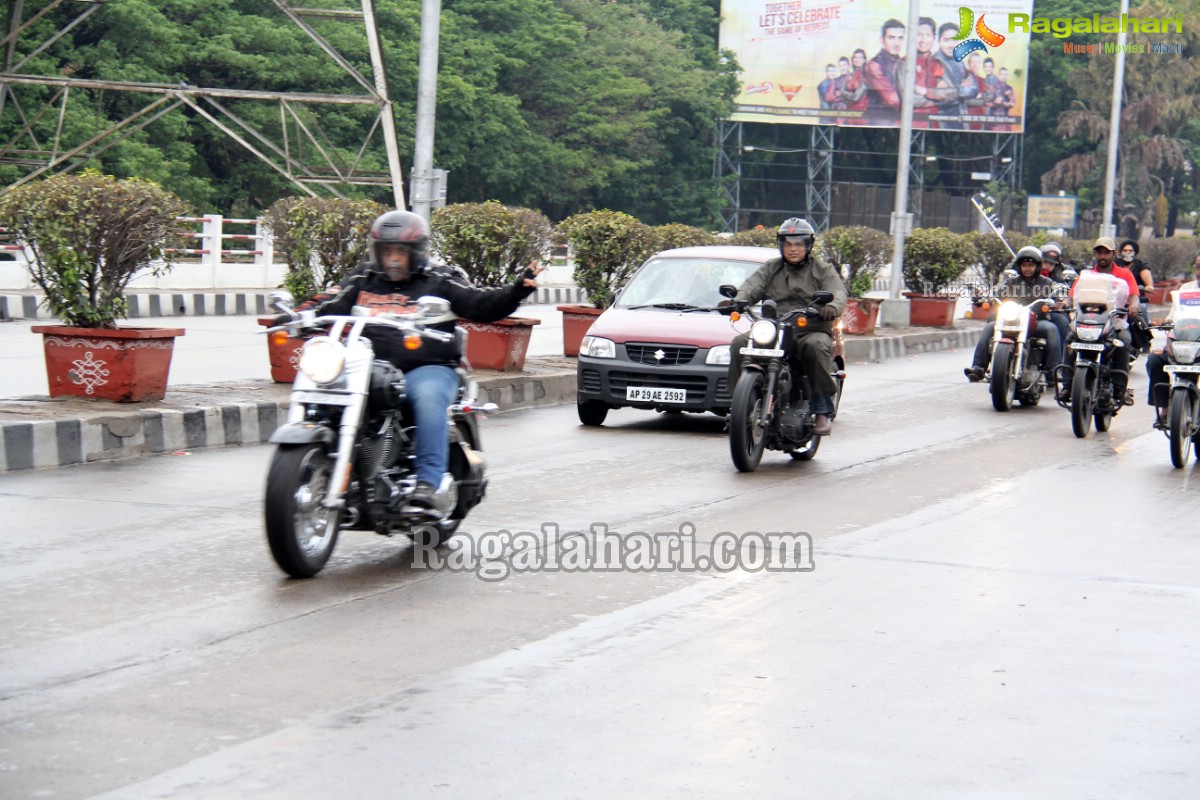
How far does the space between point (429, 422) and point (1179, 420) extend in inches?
260

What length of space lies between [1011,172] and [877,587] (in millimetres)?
73477

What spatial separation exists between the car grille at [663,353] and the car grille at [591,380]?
310 millimetres

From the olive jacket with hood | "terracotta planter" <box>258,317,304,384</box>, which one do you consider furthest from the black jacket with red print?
"terracotta planter" <box>258,317,304,384</box>

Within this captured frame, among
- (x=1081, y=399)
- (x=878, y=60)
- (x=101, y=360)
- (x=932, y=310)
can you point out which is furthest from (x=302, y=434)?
(x=878, y=60)

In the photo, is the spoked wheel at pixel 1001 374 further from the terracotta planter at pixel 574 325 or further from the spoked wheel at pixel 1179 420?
the terracotta planter at pixel 574 325

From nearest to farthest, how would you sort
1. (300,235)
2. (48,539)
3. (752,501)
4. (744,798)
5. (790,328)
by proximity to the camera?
(744,798) → (48,539) → (752,501) → (790,328) → (300,235)

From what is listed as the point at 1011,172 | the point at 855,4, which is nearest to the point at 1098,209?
the point at 1011,172

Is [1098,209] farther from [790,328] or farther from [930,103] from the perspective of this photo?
[790,328]

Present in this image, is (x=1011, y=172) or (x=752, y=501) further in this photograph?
(x=1011, y=172)

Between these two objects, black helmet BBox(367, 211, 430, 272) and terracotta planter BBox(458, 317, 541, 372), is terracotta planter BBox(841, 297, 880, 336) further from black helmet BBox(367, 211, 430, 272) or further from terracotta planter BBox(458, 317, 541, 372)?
black helmet BBox(367, 211, 430, 272)

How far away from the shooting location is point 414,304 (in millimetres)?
7648

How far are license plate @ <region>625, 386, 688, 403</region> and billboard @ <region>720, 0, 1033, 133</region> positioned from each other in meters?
57.1

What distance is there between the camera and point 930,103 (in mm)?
70188

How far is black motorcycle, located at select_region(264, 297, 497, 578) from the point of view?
6.89m
